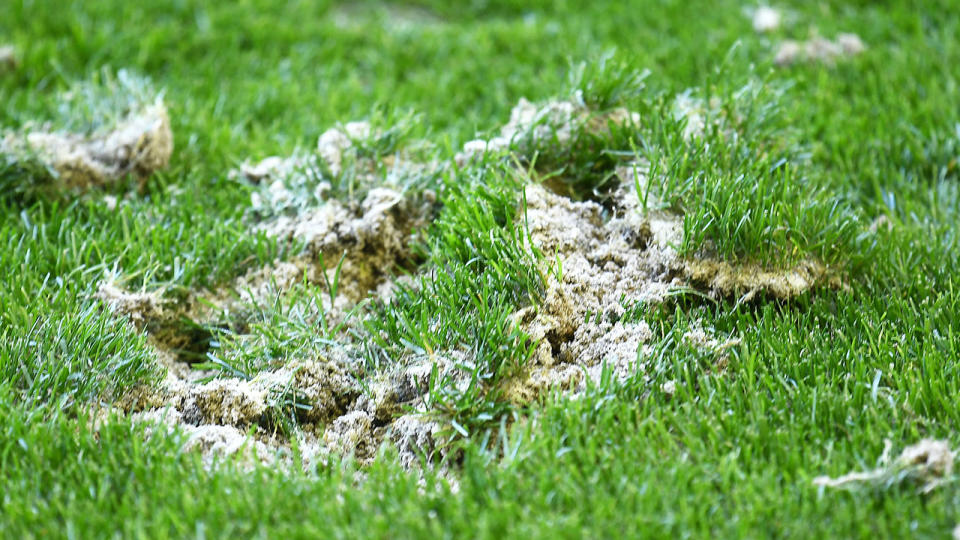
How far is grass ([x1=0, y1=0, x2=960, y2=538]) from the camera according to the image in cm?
221

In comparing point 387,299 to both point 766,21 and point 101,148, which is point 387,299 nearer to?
point 101,148

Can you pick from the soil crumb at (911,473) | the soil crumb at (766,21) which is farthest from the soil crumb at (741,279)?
the soil crumb at (766,21)

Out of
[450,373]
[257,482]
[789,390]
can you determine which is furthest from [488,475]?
[789,390]

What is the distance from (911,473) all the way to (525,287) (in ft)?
3.65

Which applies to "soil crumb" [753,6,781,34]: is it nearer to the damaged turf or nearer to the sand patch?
the sand patch

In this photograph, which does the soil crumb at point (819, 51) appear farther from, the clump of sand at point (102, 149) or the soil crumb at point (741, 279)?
the clump of sand at point (102, 149)

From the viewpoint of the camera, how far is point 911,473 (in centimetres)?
219

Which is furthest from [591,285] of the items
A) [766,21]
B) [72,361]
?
[766,21]

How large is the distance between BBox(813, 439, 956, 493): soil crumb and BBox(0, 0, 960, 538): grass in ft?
0.09

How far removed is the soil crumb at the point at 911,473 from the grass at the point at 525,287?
27 mm

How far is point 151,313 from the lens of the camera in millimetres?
2977

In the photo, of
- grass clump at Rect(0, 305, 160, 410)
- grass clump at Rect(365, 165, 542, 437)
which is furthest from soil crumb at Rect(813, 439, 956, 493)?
grass clump at Rect(0, 305, 160, 410)

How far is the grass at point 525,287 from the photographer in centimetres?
221

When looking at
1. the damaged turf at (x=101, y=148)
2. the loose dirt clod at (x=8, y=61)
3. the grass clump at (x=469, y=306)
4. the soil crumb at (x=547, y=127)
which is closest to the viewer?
the grass clump at (x=469, y=306)
